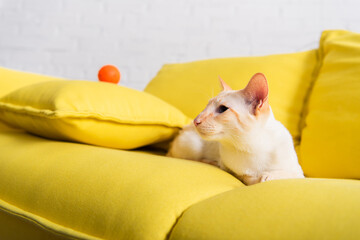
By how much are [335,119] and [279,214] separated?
29.1 inches

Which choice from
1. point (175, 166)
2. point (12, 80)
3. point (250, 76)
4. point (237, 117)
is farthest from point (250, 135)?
point (12, 80)

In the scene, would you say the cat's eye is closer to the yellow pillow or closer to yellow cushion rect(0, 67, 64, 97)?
the yellow pillow

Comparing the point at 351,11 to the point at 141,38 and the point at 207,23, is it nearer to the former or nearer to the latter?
the point at 207,23

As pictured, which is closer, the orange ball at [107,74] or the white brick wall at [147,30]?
the orange ball at [107,74]

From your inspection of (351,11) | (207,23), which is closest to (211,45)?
(207,23)

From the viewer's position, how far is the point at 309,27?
1968mm

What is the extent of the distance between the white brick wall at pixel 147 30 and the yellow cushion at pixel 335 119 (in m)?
0.68

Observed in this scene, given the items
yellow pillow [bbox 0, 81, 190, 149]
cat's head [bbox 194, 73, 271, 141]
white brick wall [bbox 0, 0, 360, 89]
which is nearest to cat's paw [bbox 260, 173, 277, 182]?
cat's head [bbox 194, 73, 271, 141]

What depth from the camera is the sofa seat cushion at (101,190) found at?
23.4 inches

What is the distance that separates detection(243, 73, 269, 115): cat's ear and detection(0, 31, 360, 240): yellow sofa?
21 centimetres

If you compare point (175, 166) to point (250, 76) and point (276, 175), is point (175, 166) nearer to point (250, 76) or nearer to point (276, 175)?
point (276, 175)

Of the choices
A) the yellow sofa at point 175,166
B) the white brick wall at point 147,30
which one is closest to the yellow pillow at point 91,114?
the yellow sofa at point 175,166

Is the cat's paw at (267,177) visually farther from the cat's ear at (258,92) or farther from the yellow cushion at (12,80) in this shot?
the yellow cushion at (12,80)

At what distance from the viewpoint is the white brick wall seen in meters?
1.99
